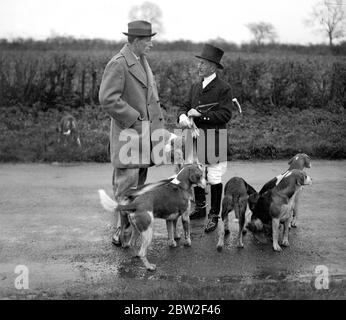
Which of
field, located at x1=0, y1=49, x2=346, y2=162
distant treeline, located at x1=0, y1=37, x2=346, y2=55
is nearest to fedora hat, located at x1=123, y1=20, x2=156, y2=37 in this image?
field, located at x1=0, y1=49, x2=346, y2=162

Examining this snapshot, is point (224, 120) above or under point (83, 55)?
under

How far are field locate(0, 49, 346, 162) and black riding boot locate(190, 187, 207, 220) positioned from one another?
4198mm

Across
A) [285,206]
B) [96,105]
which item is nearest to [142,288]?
[285,206]

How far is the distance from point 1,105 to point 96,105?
2.22m

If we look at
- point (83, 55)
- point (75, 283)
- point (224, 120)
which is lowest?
point (75, 283)

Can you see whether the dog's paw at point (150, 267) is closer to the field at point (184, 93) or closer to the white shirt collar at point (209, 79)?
the white shirt collar at point (209, 79)

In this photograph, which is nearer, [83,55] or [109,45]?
[83,55]

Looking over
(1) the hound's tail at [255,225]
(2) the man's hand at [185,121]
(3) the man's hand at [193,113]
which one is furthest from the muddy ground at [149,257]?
(3) the man's hand at [193,113]

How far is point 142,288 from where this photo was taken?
5.23 metres

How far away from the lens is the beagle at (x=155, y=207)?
5.68m

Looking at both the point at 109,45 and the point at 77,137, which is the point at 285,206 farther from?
the point at 109,45

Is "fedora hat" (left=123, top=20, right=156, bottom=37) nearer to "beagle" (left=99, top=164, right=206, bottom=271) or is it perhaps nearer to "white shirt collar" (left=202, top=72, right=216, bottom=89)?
"white shirt collar" (left=202, top=72, right=216, bottom=89)

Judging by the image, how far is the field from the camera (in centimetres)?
1230

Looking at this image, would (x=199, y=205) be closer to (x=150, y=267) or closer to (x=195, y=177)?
(x=195, y=177)
